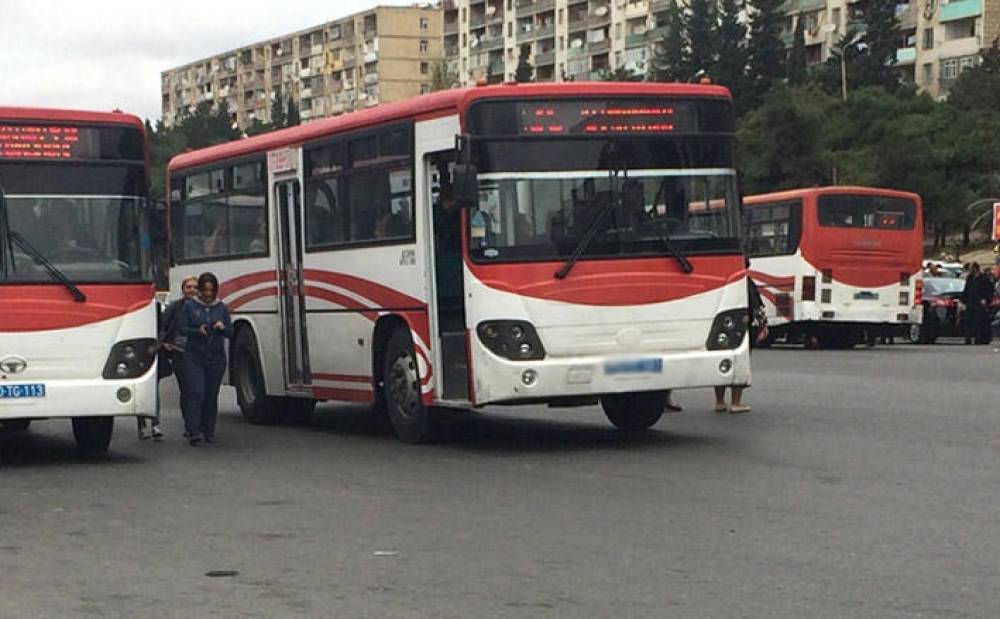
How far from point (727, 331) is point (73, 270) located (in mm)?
5389

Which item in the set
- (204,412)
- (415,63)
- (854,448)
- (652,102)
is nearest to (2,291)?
(204,412)

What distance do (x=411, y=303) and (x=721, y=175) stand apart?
9.44 ft

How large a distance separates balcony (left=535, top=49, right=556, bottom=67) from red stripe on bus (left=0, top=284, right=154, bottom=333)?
127m

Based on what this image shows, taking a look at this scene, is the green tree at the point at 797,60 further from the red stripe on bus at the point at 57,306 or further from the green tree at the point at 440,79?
the red stripe on bus at the point at 57,306

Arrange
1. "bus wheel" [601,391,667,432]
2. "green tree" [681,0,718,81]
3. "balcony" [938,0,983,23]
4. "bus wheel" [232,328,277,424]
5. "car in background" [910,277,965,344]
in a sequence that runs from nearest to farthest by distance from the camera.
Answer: "bus wheel" [601,391,667,432] → "bus wheel" [232,328,277,424] → "car in background" [910,277,965,344] → "balcony" [938,0,983,23] → "green tree" [681,0,718,81]

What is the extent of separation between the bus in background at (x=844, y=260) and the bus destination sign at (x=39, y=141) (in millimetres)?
25105

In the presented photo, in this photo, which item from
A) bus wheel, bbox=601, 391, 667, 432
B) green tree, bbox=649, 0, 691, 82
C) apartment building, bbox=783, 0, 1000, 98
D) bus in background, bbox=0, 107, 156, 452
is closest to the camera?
bus in background, bbox=0, 107, 156, 452

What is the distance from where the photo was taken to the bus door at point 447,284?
1562cm

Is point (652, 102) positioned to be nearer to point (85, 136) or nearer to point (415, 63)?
point (85, 136)

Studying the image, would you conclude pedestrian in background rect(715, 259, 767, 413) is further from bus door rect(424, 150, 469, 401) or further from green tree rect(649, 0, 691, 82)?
green tree rect(649, 0, 691, 82)

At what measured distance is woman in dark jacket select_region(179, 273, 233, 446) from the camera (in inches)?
679

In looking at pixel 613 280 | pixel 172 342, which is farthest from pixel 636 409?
pixel 172 342

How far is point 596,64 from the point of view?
13600 centimetres

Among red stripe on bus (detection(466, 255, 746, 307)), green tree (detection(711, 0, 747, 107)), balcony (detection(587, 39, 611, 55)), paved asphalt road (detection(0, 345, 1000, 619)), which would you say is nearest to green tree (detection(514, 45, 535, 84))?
balcony (detection(587, 39, 611, 55))
